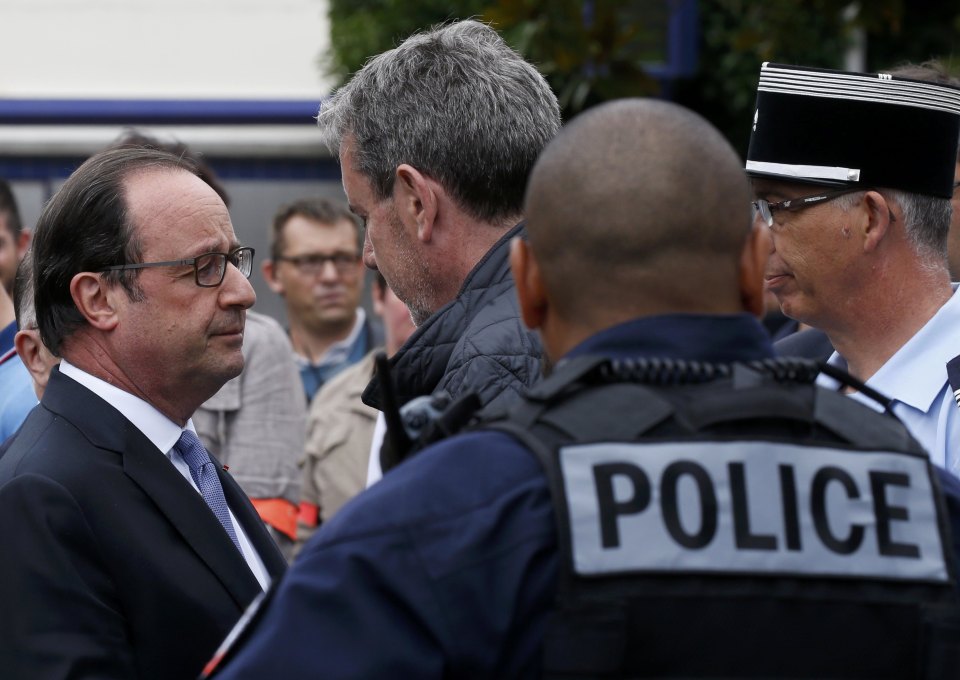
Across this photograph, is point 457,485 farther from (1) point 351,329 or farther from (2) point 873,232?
(1) point 351,329

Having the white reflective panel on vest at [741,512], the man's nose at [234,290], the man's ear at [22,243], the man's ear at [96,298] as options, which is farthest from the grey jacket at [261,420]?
the white reflective panel on vest at [741,512]

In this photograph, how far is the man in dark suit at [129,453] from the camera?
7.45 feet

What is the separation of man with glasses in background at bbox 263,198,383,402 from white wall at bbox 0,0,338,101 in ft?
23.5

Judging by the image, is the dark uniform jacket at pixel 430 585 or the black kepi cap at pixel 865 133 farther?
the black kepi cap at pixel 865 133

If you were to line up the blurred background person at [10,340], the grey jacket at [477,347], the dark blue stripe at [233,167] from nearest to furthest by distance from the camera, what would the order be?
the grey jacket at [477,347] < the blurred background person at [10,340] < the dark blue stripe at [233,167]

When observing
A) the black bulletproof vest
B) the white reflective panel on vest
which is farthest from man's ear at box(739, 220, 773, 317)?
the white reflective panel on vest

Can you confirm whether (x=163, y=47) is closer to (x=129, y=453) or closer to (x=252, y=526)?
(x=252, y=526)

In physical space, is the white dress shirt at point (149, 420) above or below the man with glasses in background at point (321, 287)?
above

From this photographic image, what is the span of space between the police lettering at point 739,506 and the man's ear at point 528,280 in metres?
0.31

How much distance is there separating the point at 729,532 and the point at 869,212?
1689 millimetres

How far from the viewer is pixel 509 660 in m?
1.61

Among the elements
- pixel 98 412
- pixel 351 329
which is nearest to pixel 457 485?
pixel 98 412

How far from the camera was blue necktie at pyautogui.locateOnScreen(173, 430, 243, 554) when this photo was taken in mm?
2746

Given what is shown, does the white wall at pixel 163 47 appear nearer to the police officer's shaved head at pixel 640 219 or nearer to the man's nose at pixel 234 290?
the man's nose at pixel 234 290
